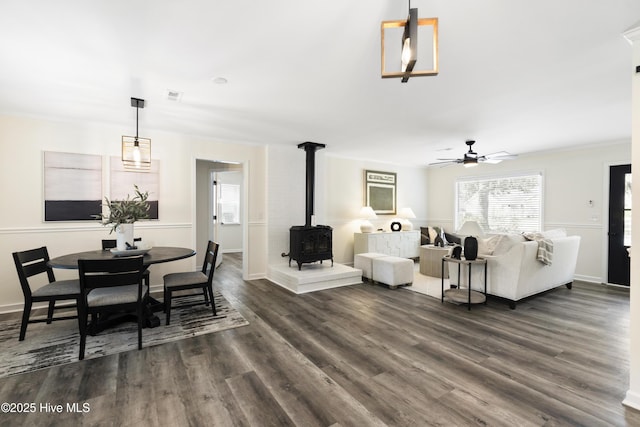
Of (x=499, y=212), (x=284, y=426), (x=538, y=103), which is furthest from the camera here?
(x=499, y=212)

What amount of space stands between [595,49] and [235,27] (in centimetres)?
267

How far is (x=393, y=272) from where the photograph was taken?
4723mm

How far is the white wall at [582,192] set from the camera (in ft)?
16.6

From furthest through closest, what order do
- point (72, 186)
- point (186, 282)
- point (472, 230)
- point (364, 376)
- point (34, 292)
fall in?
point (472, 230)
point (72, 186)
point (186, 282)
point (34, 292)
point (364, 376)

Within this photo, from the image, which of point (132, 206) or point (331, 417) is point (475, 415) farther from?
point (132, 206)

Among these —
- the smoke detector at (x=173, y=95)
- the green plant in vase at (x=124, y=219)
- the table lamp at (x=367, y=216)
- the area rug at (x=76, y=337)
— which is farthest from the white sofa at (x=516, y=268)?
the green plant in vase at (x=124, y=219)

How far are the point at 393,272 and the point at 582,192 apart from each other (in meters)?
3.97

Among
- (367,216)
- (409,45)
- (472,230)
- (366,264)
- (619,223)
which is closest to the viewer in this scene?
(409,45)

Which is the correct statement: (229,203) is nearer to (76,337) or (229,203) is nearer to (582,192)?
(76,337)

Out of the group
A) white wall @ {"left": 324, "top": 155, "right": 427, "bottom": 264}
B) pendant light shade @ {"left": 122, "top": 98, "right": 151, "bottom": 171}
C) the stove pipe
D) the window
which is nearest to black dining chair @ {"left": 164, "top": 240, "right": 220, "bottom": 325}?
pendant light shade @ {"left": 122, "top": 98, "right": 151, "bottom": 171}

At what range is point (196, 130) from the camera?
437cm

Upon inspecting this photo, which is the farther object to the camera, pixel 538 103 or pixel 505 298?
pixel 505 298

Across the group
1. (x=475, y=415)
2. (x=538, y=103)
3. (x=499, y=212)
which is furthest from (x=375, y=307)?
(x=499, y=212)

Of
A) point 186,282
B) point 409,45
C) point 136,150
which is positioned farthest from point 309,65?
point 186,282
